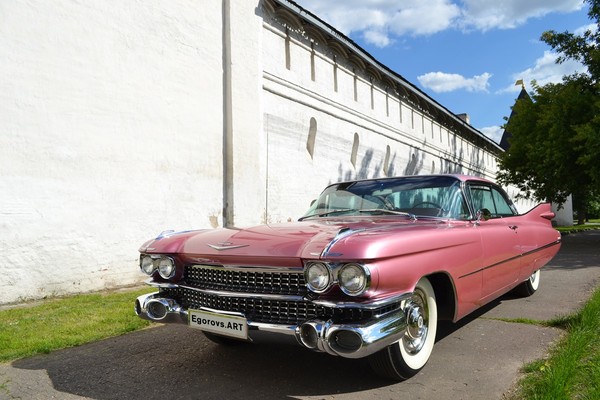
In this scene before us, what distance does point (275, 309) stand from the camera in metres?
2.96

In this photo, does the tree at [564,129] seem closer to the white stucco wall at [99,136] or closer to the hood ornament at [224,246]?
the white stucco wall at [99,136]

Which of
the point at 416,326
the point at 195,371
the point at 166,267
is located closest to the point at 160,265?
the point at 166,267

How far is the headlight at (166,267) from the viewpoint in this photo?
11.7 feet

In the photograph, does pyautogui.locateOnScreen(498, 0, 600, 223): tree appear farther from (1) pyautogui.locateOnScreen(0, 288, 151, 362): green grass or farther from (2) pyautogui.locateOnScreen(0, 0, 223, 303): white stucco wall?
(1) pyautogui.locateOnScreen(0, 288, 151, 362): green grass

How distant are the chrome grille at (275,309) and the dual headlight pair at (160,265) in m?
0.27

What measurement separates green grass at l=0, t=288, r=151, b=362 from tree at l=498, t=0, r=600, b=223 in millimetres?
12816

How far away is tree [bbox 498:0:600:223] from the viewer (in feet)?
44.9

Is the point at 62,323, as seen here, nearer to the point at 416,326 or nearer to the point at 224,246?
the point at 224,246

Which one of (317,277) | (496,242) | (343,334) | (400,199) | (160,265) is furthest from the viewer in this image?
(496,242)

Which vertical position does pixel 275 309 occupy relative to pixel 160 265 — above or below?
below

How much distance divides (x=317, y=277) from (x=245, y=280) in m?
0.63

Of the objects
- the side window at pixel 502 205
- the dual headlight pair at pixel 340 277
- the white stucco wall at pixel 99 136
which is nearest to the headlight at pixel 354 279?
the dual headlight pair at pixel 340 277

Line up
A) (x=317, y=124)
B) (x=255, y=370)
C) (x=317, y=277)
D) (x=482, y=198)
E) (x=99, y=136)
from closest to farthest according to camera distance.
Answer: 1. (x=317, y=277)
2. (x=255, y=370)
3. (x=482, y=198)
4. (x=99, y=136)
5. (x=317, y=124)

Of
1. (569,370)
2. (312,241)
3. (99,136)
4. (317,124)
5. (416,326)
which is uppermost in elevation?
(317,124)
